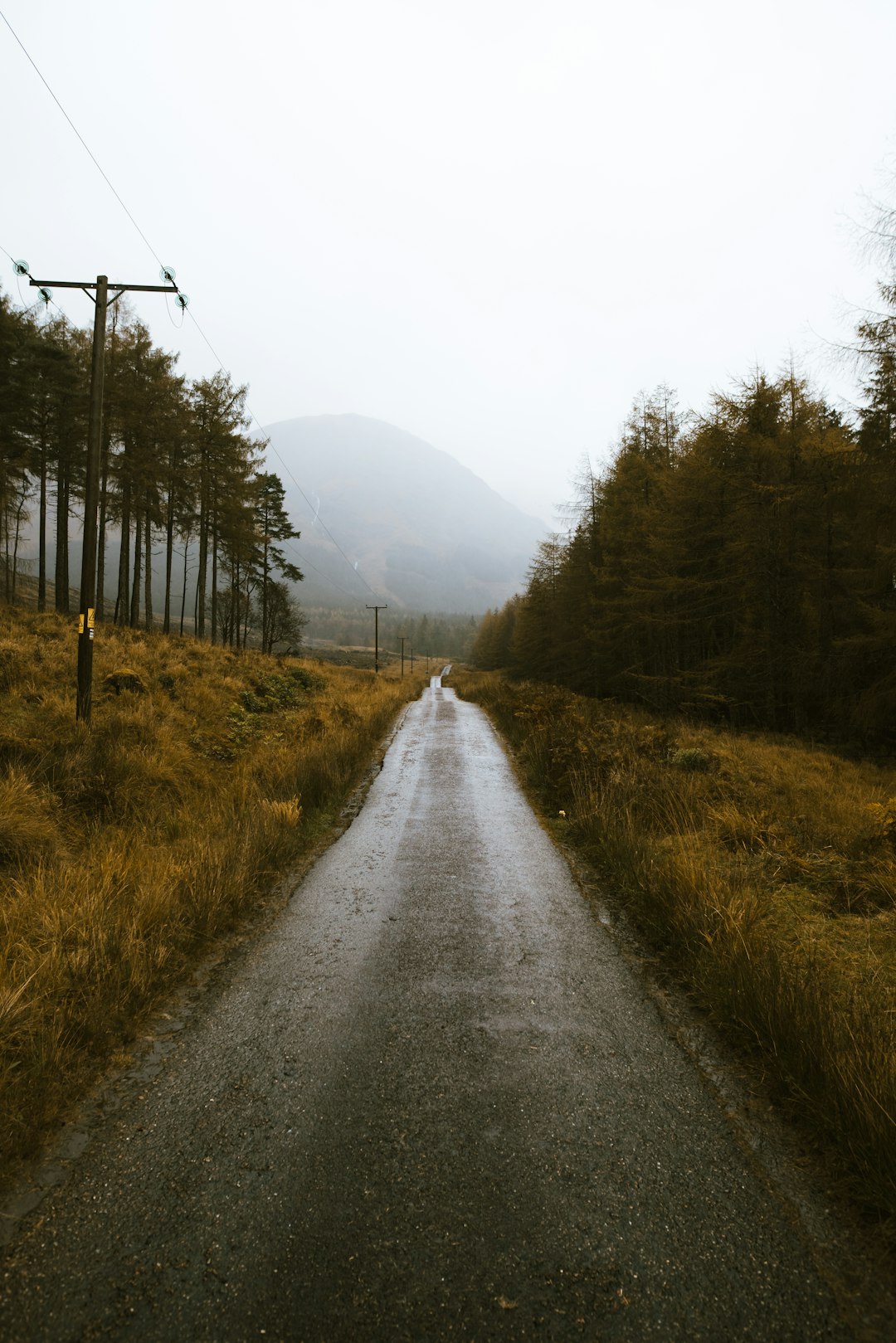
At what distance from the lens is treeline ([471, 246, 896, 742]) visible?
12.6 m

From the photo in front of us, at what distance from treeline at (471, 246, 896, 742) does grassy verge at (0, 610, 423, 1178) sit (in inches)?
470

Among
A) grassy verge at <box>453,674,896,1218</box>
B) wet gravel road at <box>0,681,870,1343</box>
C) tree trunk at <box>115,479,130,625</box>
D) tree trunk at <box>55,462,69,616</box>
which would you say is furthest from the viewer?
tree trunk at <box>115,479,130,625</box>

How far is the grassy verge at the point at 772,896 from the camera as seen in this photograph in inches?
95.7

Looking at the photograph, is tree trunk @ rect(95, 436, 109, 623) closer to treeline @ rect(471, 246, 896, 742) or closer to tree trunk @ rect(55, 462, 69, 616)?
tree trunk @ rect(55, 462, 69, 616)

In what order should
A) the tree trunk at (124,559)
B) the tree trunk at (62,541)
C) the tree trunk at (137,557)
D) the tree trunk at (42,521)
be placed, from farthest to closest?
the tree trunk at (137,557)
the tree trunk at (124,559)
the tree trunk at (62,541)
the tree trunk at (42,521)

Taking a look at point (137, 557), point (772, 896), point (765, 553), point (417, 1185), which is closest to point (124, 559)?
point (137, 557)

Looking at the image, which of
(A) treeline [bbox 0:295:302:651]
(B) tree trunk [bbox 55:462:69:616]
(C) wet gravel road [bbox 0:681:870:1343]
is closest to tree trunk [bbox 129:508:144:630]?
(A) treeline [bbox 0:295:302:651]

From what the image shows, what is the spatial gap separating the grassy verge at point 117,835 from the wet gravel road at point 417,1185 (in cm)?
45

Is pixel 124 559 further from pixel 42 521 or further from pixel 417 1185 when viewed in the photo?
pixel 417 1185

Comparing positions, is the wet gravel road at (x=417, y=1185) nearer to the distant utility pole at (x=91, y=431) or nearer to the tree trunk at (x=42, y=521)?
the distant utility pole at (x=91, y=431)

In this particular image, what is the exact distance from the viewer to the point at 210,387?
27.8 metres

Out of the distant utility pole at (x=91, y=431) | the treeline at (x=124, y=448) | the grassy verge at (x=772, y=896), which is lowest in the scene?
the grassy verge at (x=772, y=896)

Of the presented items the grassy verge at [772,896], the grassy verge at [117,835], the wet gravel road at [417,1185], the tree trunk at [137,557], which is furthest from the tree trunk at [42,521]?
the wet gravel road at [417,1185]

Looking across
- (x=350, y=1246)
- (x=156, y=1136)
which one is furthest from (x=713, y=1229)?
(x=156, y=1136)
